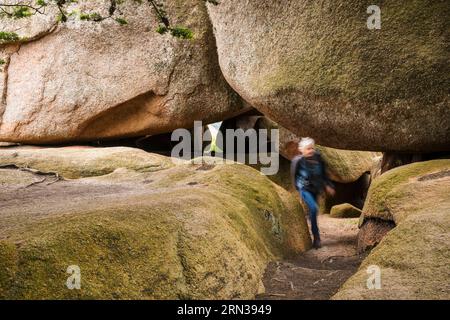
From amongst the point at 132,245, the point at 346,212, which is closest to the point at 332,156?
the point at 346,212

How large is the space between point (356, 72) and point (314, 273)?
392 centimetres

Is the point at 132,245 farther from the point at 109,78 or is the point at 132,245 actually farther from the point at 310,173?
the point at 109,78

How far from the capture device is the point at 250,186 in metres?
8.33

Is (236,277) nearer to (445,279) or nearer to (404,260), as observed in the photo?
(404,260)

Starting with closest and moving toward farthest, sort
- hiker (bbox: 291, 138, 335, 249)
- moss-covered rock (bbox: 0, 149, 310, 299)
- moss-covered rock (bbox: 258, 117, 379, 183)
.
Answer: moss-covered rock (bbox: 0, 149, 310, 299) < hiker (bbox: 291, 138, 335, 249) < moss-covered rock (bbox: 258, 117, 379, 183)

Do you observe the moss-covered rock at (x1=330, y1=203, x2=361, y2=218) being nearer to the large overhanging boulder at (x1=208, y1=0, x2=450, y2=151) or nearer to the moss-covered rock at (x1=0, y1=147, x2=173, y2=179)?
the large overhanging boulder at (x1=208, y1=0, x2=450, y2=151)

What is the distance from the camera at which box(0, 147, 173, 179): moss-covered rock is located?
34.0 ft

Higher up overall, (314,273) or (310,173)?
(310,173)

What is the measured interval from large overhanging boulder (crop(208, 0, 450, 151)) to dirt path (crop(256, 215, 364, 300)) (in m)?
2.29

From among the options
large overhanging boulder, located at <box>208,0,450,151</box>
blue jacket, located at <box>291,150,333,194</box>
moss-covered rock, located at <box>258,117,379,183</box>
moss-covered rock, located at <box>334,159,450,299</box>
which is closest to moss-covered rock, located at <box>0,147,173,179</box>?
large overhanging boulder, located at <box>208,0,450,151</box>

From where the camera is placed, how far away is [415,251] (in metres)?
4.18

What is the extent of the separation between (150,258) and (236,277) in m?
1.12
